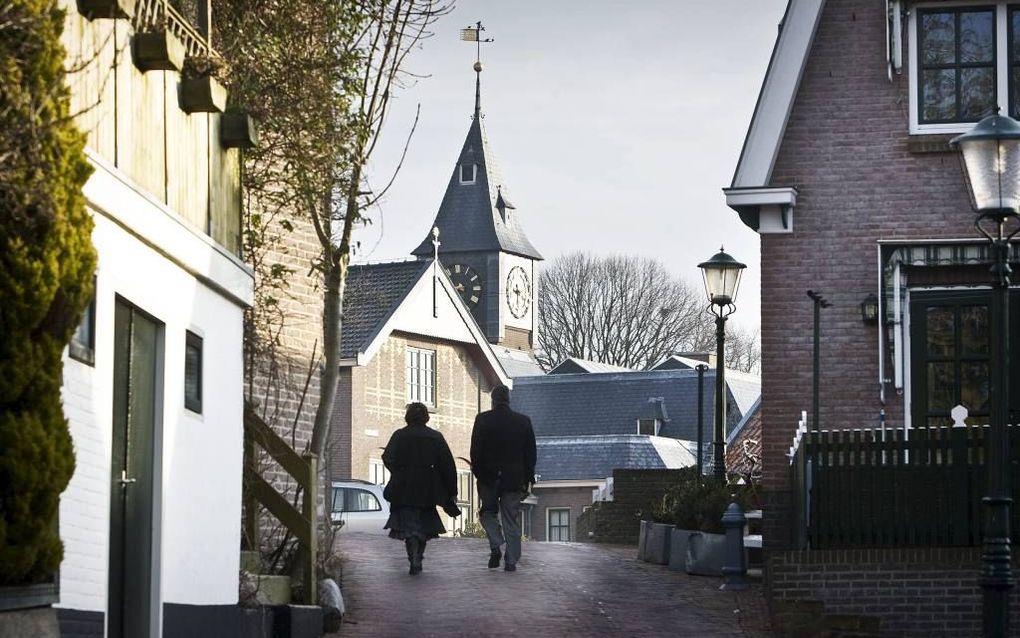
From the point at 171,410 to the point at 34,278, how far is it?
146 inches

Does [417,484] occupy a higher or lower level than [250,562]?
higher

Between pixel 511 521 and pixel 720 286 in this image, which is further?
pixel 720 286

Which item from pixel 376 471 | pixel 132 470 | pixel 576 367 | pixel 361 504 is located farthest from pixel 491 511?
pixel 576 367

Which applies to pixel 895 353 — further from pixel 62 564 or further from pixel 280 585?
pixel 62 564

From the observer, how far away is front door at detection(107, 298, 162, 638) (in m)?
10.2

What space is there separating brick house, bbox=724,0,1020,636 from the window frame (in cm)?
741

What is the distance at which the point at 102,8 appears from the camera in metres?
9.29

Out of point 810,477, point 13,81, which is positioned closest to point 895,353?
point 810,477

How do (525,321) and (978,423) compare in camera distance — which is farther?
(525,321)

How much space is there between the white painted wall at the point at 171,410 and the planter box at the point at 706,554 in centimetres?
844

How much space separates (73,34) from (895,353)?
10.8 m

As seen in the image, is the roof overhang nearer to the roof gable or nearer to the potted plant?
the potted plant

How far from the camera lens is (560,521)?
7312 cm

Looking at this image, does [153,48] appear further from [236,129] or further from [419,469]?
[419,469]
